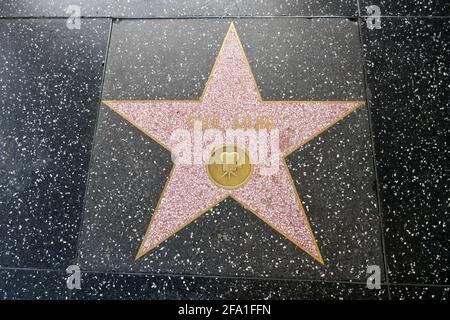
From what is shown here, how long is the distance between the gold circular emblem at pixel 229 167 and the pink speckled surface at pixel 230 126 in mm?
20

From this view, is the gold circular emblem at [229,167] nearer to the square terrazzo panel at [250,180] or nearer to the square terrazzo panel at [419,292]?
the square terrazzo panel at [250,180]

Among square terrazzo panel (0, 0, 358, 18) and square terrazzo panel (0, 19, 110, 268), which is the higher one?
square terrazzo panel (0, 0, 358, 18)

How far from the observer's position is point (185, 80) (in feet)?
4.42

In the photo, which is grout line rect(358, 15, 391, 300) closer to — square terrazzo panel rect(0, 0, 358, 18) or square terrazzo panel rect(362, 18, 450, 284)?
square terrazzo panel rect(362, 18, 450, 284)

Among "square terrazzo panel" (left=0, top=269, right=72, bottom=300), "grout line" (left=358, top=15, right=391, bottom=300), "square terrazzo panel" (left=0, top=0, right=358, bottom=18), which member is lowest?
"square terrazzo panel" (left=0, top=269, right=72, bottom=300)

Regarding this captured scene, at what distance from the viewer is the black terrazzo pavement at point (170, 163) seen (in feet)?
3.89

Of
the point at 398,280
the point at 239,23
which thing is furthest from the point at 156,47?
the point at 398,280

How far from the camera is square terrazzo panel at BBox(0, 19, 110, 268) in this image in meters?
1.24

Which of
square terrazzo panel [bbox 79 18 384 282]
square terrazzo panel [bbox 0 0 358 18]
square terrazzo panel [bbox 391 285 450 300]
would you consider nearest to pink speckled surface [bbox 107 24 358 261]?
square terrazzo panel [bbox 79 18 384 282]

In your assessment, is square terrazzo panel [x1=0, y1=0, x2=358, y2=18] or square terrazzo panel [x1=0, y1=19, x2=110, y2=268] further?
square terrazzo panel [x1=0, y1=0, x2=358, y2=18]

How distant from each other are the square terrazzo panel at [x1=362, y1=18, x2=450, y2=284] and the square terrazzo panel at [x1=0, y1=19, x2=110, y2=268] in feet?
3.47

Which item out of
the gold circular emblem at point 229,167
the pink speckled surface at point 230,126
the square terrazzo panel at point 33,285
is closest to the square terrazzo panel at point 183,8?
the pink speckled surface at point 230,126

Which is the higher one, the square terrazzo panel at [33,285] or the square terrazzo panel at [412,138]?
the square terrazzo panel at [412,138]
